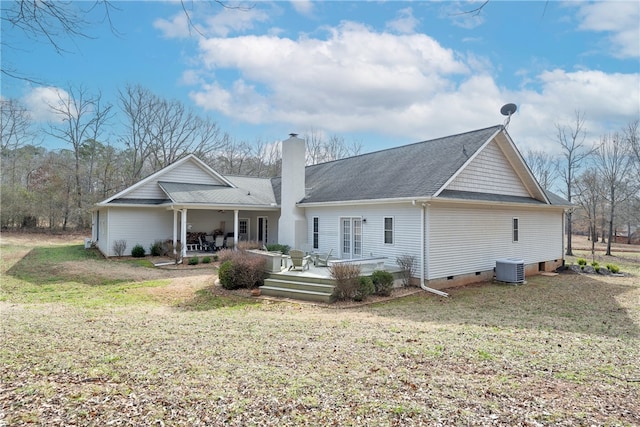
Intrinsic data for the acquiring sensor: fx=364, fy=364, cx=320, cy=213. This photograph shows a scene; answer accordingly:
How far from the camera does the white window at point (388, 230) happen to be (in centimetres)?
1298

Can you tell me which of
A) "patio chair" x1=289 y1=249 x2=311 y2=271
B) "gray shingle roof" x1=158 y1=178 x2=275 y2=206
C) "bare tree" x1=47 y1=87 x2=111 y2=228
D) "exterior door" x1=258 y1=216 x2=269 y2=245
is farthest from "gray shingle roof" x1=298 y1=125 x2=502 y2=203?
"bare tree" x1=47 y1=87 x2=111 y2=228

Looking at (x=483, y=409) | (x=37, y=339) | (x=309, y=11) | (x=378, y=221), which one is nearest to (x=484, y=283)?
(x=378, y=221)

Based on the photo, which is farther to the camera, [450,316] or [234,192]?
[234,192]

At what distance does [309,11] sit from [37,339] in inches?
233

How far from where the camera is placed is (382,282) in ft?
35.3

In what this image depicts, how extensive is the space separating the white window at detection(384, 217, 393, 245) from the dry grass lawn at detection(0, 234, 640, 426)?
3.67 meters

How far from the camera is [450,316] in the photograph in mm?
8523

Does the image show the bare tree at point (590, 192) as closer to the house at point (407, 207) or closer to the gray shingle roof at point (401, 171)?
the house at point (407, 207)

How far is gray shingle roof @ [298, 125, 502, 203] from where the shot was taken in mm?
12633

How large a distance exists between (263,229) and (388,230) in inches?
404

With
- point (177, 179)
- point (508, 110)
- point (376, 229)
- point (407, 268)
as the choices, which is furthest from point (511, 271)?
point (177, 179)

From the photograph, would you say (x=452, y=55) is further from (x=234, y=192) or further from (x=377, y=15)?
(x=234, y=192)

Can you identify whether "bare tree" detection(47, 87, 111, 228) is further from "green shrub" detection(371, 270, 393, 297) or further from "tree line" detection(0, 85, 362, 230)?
"green shrub" detection(371, 270, 393, 297)

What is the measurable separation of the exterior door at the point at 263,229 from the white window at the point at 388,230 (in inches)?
383
